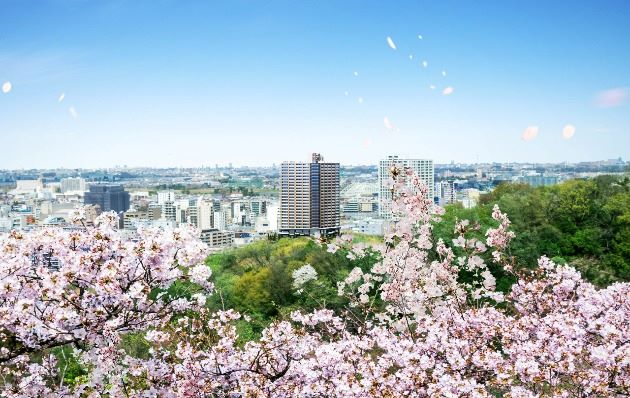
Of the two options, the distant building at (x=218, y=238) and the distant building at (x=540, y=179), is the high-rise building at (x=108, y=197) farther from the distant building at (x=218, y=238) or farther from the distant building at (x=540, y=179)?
the distant building at (x=540, y=179)

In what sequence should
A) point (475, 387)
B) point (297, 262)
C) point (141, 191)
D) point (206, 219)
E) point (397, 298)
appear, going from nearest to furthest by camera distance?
point (475, 387) → point (397, 298) → point (297, 262) → point (206, 219) → point (141, 191)

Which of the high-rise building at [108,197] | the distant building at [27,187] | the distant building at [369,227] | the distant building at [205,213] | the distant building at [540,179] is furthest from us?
the distant building at [27,187]

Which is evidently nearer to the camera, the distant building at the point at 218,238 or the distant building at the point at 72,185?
the distant building at the point at 218,238

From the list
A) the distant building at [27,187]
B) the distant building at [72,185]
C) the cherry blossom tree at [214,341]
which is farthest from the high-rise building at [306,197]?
the distant building at [27,187]

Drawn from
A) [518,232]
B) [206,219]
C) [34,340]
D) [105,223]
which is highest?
[105,223]

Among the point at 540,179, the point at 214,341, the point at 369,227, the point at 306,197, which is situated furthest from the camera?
the point at 540,179

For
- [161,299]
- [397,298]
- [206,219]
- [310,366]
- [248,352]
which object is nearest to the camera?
[161,299]

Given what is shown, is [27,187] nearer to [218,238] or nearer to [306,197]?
[218,238]

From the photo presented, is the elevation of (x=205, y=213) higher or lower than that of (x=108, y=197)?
lower

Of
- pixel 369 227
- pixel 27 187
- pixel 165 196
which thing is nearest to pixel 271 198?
pixel 165 196

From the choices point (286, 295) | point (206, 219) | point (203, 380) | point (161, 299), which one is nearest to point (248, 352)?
point (203, 380)

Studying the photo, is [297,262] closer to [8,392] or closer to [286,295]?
[286,295]
